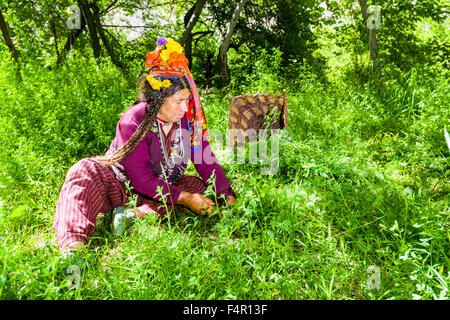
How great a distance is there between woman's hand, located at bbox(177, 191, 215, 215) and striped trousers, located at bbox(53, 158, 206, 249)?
0.44 ft

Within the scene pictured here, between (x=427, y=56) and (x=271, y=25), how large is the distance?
308 cm

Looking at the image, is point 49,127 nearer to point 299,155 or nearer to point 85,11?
point 299,155

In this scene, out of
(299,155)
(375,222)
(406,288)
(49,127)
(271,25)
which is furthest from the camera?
(271,25)

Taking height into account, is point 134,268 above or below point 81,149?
below

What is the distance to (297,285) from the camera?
65.6 inches

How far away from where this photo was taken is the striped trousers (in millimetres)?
1987

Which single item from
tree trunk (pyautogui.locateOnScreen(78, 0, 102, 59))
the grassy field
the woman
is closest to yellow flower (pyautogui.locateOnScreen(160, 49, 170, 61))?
the woman

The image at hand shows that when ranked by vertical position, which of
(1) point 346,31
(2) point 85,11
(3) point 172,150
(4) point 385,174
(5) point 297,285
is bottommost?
(5) point 297,285

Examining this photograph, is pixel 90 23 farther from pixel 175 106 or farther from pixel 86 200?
pixel 86 200

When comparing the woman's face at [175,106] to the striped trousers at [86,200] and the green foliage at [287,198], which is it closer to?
the striped trousers at [86,200]

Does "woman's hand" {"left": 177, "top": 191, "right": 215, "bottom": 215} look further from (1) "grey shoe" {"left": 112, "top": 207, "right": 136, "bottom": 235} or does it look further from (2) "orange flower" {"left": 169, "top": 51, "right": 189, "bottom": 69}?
(2) "orange flower" {"left": 169, "top": 51, "right": 189, "bottom": 69}

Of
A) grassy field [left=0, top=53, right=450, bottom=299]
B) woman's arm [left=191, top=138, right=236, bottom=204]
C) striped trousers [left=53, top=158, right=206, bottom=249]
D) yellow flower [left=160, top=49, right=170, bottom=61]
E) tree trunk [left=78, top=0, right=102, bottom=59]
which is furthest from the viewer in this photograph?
tree trunk [left=78, top=0, right=102, bottom=59]

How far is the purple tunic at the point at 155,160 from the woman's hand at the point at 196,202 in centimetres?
5
